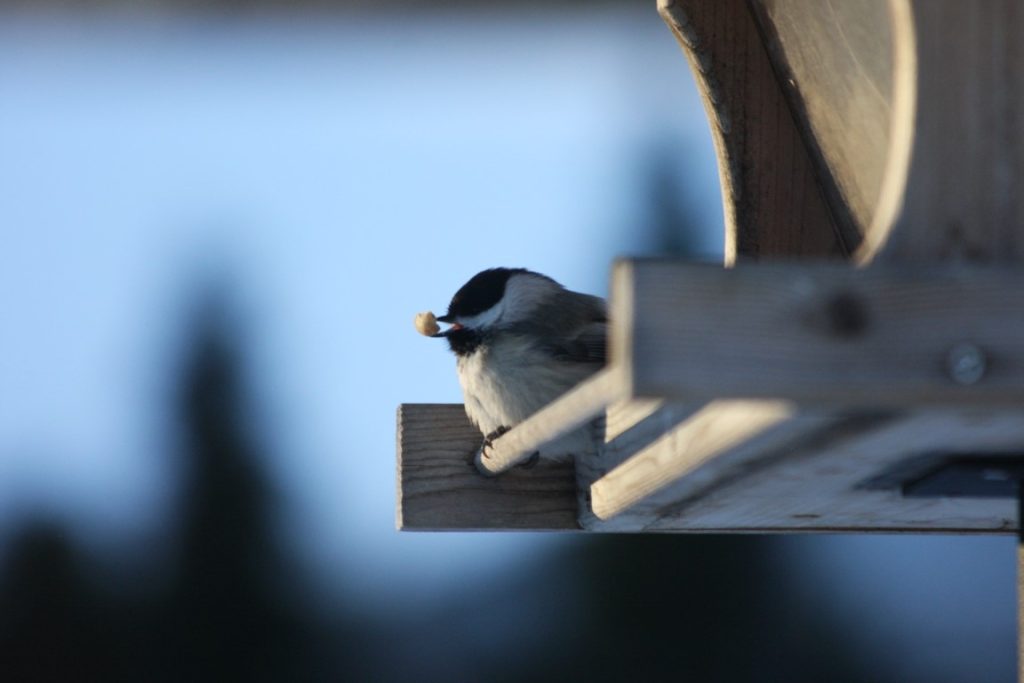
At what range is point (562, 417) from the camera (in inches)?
64.2

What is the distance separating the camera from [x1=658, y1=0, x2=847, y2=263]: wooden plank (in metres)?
2.51

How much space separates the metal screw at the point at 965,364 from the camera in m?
1.38

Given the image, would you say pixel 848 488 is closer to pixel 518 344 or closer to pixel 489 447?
pixel 489 447

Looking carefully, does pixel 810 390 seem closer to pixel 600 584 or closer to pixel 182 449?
pixel 600 584

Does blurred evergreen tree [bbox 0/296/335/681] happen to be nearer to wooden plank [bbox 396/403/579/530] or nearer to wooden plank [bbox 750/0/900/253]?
wooden plank [bbox 396/403/579/530]

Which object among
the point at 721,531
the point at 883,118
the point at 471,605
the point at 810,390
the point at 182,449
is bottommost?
the point at 471,605

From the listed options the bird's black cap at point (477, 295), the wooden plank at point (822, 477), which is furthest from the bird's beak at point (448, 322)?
the wooden plank at point (822, 477)

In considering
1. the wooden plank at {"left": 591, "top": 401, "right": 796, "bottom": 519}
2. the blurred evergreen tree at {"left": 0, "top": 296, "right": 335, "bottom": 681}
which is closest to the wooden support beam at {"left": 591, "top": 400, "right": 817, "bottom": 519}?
the wooden plank at {"left": 591, "top": 401, "right": 796, "bottom": 519}

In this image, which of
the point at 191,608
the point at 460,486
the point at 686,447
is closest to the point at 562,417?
the point at 686,447

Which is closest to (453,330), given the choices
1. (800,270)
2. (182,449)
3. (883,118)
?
(883,118)

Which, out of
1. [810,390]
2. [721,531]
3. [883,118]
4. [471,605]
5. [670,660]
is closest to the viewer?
[810,390]

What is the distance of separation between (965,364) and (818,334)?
14cm

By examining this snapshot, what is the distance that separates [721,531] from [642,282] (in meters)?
1.24

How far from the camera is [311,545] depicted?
9.12m
